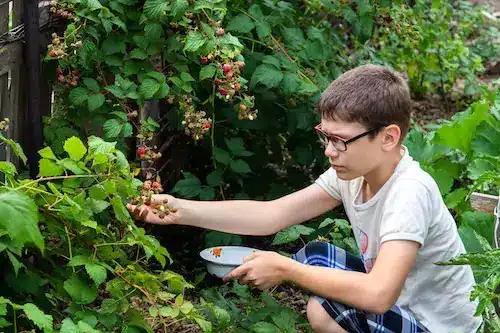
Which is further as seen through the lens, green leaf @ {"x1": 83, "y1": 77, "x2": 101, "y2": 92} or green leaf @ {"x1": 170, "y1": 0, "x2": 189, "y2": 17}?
green leaf @ {"x1": 83, "y1": 77, "x2": 101, "y2": 92}

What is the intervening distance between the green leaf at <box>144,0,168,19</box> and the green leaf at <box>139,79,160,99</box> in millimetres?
235

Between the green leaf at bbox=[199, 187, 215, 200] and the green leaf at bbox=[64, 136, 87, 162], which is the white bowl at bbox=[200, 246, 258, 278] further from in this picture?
the green leaf at bbox=[64, 136, 87, 162]

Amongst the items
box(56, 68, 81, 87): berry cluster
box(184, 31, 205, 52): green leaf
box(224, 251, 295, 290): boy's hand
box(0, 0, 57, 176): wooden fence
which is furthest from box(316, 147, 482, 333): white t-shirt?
box(0, 0, 57, 176): wooden fence

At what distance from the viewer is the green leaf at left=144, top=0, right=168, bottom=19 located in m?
3.39

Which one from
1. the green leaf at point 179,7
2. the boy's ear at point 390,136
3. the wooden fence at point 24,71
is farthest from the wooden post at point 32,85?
the boy's ear at point 390,136

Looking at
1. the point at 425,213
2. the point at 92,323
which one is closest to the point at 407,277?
the point at 425,213

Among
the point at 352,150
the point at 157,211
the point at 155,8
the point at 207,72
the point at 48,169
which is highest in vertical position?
the point at 155,8

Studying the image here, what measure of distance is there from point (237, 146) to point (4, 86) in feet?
3.77

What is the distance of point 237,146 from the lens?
421 cm

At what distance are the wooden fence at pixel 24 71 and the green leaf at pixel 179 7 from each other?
1.52 ft

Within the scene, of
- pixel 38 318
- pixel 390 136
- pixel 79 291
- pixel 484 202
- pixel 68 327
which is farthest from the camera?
pixel 484 202

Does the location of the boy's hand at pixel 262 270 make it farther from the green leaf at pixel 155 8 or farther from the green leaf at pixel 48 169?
the green leaf at pixel 155 8

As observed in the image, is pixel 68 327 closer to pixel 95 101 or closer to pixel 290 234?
pixel 95 101

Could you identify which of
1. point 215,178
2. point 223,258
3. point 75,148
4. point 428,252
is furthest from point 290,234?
point 75,148
